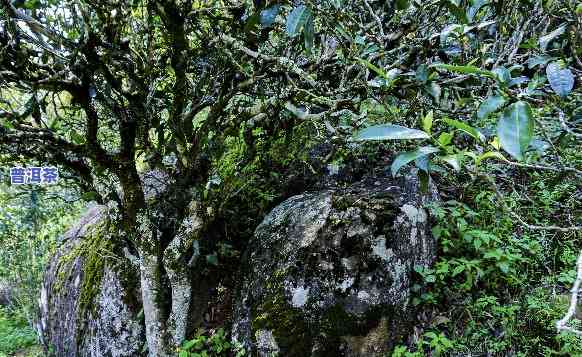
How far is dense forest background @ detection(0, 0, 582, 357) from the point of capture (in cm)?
Answer: 180

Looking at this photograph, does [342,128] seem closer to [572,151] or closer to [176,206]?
[176,206]

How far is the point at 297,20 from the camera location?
1.10 m

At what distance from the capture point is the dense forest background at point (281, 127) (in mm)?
1804

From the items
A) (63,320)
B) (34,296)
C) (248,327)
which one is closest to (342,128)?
(248,327)

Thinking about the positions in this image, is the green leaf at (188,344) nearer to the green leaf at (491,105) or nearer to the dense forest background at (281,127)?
the dense forest background at (281,127)

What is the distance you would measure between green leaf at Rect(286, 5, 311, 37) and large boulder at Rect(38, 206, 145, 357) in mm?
2480

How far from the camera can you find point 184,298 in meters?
2.68

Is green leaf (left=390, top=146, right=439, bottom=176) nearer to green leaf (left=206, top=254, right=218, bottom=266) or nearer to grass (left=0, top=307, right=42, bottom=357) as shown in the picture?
green leaf (left=206, top=254, right=218, bottom=266)

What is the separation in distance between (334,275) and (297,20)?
183 centimetres

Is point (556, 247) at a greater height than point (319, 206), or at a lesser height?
lesser

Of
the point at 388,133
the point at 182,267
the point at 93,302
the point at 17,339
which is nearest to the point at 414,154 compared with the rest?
the point at 388,133

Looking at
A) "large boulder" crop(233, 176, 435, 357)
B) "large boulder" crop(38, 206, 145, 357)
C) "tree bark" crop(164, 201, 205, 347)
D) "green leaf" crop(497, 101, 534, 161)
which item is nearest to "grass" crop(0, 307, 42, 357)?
"large boulder" crop(38, 206, 145, 357)

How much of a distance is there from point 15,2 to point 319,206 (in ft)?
6.59

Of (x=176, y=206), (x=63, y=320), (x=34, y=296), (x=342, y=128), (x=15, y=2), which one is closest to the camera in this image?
(x=15, y=2)
